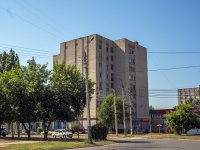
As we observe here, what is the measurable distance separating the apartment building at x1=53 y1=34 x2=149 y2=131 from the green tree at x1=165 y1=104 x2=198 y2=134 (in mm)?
29765

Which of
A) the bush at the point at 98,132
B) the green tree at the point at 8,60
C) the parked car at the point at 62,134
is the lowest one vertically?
the parked car at the point at 62,134

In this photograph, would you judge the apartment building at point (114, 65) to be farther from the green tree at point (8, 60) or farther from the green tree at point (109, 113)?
the green tree at point (8, 60)

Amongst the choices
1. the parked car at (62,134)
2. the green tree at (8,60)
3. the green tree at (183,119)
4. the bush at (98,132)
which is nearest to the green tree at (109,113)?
the green tree at (183,119)

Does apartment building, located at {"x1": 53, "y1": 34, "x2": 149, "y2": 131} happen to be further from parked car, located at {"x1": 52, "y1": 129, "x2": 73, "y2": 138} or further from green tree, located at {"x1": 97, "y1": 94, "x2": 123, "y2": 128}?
parked car, located at {"x1": 52, "y1": 129, "x2": 73, "y2": 138}

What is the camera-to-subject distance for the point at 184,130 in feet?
186

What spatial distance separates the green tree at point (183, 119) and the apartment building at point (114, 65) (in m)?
29.8

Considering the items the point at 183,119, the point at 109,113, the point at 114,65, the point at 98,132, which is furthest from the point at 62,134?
the point at 114,65

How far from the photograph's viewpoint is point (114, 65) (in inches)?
3580

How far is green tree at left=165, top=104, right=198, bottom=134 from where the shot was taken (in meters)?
54.4

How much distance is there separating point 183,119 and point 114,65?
39.9m

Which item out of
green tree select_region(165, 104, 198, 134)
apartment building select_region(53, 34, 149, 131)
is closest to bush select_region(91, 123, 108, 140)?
green tree select_region(165, 104, 198, 134)

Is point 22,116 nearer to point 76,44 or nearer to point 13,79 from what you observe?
point 13,79

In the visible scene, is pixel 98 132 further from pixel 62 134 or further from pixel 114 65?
pixel 114 65

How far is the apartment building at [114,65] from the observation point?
84.9 m
